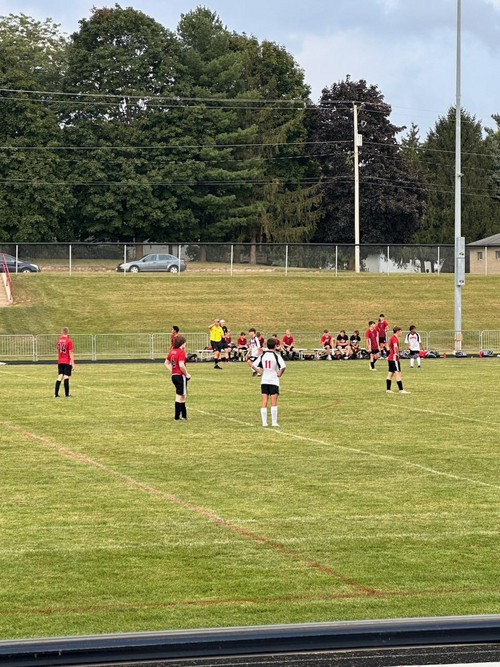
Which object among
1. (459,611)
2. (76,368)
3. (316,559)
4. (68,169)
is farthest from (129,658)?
(68,169)

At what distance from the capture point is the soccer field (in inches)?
393

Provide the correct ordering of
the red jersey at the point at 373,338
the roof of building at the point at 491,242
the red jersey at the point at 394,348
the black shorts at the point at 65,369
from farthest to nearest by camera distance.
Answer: the roof of building at the point at 491,242 → the red jersey at the point at 373,338 → the black shorts at the point at 65,369 → the red jersey at the point at 394,348

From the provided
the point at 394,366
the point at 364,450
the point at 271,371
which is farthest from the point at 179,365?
the point at 394,366

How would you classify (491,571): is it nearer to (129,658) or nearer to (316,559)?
(316,559)

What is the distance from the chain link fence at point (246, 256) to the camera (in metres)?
67.5

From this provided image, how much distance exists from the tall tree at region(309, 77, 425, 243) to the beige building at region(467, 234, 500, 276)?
228 inches

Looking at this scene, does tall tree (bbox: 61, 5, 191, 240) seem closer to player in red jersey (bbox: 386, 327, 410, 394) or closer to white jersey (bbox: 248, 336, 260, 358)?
white jersey (bbox: 248, 336, 260, 358)

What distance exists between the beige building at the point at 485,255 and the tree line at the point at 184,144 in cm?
582

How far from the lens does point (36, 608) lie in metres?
9.84

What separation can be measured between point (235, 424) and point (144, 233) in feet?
216

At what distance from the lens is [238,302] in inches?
2495

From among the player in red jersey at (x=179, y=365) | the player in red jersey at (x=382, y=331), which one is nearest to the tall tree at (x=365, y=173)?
the player in red jersey at (x=382, y=331)

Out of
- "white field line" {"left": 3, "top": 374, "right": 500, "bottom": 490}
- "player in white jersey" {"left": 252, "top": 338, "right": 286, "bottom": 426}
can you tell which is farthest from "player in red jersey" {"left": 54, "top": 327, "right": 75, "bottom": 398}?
"player in white jersey" {"left": 252, "top": 338, "right": 286, "bottom": 426}

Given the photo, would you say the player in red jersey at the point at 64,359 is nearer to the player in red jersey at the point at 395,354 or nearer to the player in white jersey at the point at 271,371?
the player in red jersey at the point at 395,354
